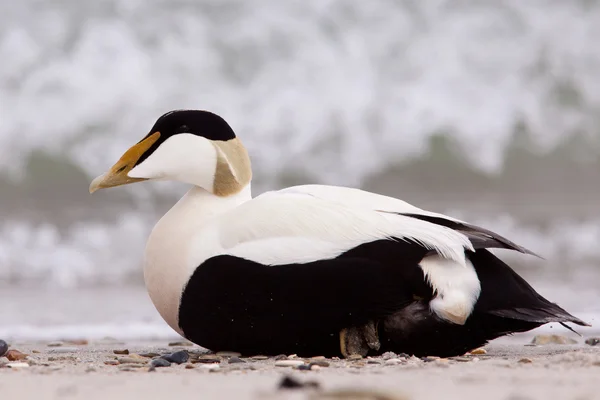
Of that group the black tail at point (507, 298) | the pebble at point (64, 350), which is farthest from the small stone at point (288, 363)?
the pebble at point (64, 350)

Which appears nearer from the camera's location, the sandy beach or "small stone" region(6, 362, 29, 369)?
the sandy beach

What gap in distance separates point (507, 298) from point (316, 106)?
6353mm

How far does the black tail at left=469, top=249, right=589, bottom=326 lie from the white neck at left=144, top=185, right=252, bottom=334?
940 mm

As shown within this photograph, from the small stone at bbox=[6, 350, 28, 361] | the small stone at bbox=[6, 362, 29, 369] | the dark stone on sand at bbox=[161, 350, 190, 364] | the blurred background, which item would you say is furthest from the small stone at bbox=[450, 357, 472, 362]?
the blurred background

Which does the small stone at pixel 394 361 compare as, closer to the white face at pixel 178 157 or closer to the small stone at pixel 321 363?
the small stone at pixel 321 363

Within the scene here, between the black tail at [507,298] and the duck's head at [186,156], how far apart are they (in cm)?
96

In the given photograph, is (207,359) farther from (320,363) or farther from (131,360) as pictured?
(320,363)

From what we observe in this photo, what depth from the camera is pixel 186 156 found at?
12.5 ft

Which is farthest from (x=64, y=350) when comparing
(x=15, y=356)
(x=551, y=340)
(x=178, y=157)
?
(x=551, y=340)

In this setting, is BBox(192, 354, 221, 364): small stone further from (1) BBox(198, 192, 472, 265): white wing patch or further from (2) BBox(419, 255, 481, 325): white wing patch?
(2) BBox(419, 255, 481, 325): white wing patch

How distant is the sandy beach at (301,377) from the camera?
8.08ft

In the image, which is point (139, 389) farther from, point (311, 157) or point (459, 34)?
point (459, 34)

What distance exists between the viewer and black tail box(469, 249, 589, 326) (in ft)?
11.5

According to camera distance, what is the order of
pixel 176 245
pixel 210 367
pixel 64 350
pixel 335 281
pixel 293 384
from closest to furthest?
pixel 293 384
pixel 210 367
pixel 335 281
pixel 176 245
pixel 64 350
